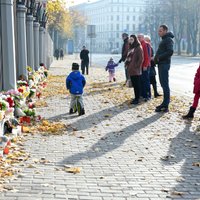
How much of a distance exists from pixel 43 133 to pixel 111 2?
13994 centimetres

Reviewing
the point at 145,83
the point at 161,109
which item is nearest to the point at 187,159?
the point at 161,109

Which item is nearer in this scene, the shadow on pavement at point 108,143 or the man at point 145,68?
the shadow on pavement at point 108,143

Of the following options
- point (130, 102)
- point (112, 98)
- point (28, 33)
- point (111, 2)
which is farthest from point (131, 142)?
point (111, 2)

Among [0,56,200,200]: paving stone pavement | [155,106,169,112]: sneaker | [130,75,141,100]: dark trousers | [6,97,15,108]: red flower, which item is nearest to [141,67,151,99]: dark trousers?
[130,75,141,100]: dark trousers

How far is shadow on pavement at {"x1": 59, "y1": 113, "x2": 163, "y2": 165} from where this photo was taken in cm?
632

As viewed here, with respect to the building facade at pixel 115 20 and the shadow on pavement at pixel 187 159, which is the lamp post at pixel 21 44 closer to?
the shadow on pavement at pixel 187 159

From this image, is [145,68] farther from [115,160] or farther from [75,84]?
[115,160]

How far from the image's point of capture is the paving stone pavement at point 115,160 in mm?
4910

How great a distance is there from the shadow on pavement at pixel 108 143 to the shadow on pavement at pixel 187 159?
929 millimetres

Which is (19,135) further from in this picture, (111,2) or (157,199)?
(111,2)

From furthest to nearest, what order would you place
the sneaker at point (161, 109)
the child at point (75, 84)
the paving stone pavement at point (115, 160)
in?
the sneaker at point (161, 109)
the child at point (75, 84)
the paving stone pavement at point (115, 160)

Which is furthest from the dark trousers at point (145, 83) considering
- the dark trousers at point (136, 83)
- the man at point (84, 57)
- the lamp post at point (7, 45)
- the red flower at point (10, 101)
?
the man at point (84, 57)

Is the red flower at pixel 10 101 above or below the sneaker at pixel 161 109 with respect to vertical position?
above

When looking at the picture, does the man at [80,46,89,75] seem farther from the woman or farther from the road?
the woman
